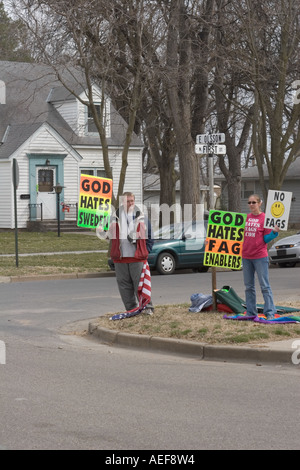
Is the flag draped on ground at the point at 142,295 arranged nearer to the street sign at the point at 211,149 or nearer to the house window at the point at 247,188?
the street sign at the point at 211,149

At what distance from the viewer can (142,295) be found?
12102mm

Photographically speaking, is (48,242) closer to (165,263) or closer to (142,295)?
(165,263)

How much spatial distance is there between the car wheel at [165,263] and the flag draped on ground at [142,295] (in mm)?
9854

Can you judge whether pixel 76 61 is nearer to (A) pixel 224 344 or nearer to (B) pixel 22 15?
(B) pixel 22 15

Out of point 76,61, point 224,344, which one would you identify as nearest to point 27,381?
point 224,344

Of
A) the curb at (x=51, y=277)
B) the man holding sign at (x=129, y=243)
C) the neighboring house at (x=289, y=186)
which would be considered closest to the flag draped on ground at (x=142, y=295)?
the man holding sign at (x=129, y=243)

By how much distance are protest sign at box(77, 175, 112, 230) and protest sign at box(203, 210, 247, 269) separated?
164cm

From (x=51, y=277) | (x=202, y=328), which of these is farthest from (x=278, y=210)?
(x=51, y=277)

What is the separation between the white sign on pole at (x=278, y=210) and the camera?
11445mm

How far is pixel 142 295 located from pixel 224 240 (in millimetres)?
1497

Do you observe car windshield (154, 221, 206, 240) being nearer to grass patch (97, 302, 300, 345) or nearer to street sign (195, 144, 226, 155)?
street sign (195, 144, 226, 155)

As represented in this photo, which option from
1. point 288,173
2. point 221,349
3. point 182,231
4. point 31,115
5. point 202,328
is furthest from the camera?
point 288,173

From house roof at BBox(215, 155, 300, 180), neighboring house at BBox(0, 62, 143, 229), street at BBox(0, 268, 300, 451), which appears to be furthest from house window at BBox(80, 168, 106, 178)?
street at BBox(0, 268, 300, 451)

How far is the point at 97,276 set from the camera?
22078 millimetres
